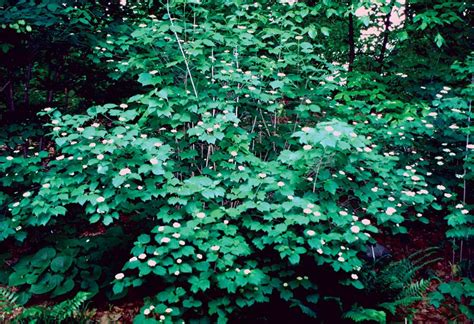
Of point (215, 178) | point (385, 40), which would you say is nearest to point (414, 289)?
point (215, 178)

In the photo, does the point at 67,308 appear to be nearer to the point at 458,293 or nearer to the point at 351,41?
the point at 458,293

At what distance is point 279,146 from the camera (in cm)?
436

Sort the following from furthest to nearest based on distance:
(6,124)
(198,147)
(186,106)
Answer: (198,147) < (6,124) < (186,106)

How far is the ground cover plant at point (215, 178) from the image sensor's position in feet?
10.3

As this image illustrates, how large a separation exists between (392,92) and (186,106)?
123 inches

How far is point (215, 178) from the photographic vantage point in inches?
144

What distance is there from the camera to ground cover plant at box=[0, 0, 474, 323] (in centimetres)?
312

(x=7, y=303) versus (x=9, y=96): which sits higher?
(x=9, y=96)

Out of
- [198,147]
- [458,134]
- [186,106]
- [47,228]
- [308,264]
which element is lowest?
[47,228]

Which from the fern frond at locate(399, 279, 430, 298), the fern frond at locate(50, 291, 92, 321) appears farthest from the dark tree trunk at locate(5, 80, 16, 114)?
the fern frond at locate(399, 279, 430, 298)

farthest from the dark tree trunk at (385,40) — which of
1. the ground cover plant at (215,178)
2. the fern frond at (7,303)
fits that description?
the fern frond at (7,303)

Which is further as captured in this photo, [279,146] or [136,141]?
[279,146]

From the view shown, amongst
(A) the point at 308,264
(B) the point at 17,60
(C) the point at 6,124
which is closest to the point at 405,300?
(A) the point at 308,264

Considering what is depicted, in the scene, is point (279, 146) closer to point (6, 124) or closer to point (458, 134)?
point (458, 134)
